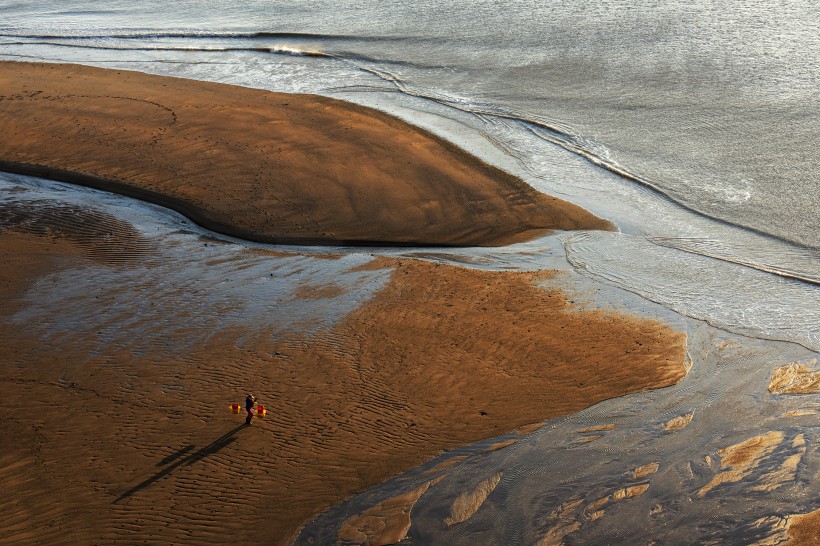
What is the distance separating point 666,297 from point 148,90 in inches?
781

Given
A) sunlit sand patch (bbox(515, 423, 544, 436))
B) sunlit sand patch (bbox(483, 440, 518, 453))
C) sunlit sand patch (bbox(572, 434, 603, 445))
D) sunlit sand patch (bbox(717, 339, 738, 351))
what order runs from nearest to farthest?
sunlit sand patch (bbox(483, 440, 518, 453)) → sunlit sand patch (bbox(572, 434, 603, 445)) → sunlit sand patch (bbox(515, 423, 544, 436)) → sunlit sand patch (bbox(717, 339, 738, 351))

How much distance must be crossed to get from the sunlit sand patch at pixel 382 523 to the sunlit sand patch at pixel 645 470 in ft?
9.67

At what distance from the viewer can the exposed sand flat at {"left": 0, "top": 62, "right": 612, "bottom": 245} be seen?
18.6m

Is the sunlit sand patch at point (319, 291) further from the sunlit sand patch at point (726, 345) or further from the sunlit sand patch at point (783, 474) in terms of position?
the sunlit sand patch at point (783, 474)

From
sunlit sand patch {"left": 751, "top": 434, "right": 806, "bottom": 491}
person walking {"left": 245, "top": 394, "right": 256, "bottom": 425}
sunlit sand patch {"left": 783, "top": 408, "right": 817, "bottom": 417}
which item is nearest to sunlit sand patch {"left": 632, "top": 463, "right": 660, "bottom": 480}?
sunlit sand patch {"left": 751, "top": 434, "right": 806, "bottom": 491}

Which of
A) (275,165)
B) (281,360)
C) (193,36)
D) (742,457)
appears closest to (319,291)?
(281,360)

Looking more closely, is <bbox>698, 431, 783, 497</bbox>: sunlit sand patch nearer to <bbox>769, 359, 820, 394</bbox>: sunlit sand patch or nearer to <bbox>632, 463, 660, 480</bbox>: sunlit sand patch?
<bbox>632, 463, 660, 480</bbox>: sunlit sand patch

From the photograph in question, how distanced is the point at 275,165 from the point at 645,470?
13570 mm

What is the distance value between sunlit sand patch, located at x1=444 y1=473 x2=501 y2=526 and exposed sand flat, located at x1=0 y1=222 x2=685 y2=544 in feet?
2.04

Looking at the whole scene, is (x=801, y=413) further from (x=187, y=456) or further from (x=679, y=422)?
(x=187, y=456)

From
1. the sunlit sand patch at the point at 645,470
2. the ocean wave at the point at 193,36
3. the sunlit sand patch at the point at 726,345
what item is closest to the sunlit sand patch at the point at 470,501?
the sunlit sand patch at the point at 645,470

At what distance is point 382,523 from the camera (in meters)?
10.0

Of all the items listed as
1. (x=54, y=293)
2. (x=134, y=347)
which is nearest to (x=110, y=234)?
(x=54, y=293)

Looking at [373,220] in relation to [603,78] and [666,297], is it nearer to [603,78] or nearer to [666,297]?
[666,297]
